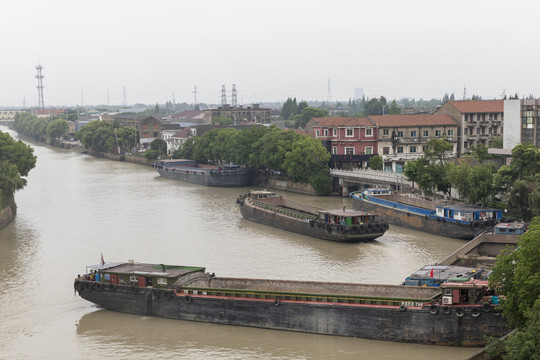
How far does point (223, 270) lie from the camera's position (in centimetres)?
2692

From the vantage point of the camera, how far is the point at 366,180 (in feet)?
154

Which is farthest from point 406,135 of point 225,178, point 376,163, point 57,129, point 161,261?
point 57,129

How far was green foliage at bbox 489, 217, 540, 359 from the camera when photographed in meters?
14.3

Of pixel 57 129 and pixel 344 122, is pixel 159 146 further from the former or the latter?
pixel 57 129

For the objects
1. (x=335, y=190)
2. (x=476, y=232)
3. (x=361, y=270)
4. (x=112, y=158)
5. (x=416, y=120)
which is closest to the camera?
(x=361, y=270)

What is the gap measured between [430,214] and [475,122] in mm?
25320

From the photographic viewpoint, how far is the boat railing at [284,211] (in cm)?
3497

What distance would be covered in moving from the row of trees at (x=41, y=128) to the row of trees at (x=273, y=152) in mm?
58411

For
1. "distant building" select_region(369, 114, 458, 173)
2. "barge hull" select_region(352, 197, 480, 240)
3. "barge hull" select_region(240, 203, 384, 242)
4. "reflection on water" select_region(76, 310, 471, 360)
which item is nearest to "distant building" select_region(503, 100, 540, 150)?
"distant building" select_region(369, 114, 458, 173)

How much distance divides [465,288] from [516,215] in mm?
16208

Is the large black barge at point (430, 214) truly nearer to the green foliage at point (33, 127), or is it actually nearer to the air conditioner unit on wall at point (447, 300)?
the air conditioner unit on wall at point (447, 300)

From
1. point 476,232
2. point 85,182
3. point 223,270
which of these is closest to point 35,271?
point 223,270

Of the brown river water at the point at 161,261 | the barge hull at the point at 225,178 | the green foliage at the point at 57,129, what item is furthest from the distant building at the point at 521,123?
the green foliage at the point at 57,129

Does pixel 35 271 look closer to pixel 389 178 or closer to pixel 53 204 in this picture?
pixel 53 204
